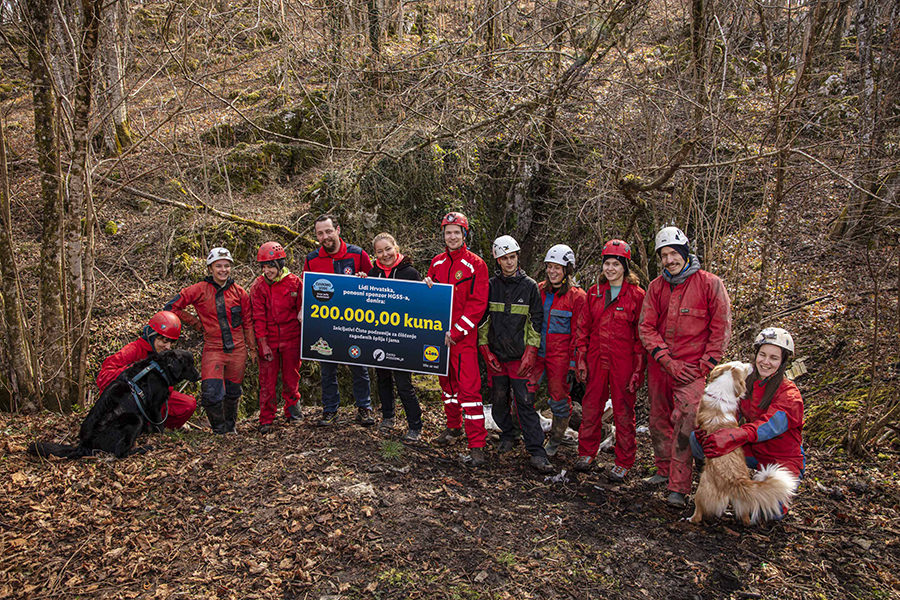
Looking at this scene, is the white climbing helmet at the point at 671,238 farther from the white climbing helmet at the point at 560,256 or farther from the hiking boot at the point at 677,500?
the hiking boot at the point at 677,500

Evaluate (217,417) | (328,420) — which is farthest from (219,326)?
(328,420)

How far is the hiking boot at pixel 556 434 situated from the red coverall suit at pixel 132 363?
450 centimetres

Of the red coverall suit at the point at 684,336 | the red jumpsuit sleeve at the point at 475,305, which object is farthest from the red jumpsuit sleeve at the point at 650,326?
the red jumpsuit sleeve at the point at 475,305

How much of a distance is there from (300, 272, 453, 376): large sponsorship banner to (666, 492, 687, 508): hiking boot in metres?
2.63

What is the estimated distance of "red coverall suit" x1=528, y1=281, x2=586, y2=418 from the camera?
18.8 ft

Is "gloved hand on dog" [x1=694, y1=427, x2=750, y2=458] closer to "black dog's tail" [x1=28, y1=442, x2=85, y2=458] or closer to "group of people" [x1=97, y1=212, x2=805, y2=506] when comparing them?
"group of people" [x1=97, y1=212, x2=805, y2=506]

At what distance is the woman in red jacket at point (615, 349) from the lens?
5434 mm

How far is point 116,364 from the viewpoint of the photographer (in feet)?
19.8

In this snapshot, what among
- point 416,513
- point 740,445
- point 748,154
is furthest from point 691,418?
point 748,154

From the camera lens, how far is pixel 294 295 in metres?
6.43

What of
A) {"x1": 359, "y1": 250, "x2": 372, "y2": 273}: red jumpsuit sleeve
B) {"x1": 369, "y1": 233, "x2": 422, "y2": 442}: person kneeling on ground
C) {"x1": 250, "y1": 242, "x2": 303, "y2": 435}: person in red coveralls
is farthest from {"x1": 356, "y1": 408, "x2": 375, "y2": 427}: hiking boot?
{"x1": 359, "y1": 250, "x2": 372, "y2": 273}: red jumpsuit sleeve

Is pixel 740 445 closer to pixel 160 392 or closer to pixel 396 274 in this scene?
pixel 396 274

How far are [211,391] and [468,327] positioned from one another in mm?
3216

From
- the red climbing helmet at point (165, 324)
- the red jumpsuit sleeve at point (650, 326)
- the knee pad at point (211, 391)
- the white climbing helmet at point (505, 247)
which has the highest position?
the white climbing helmet at point (505, 247)
